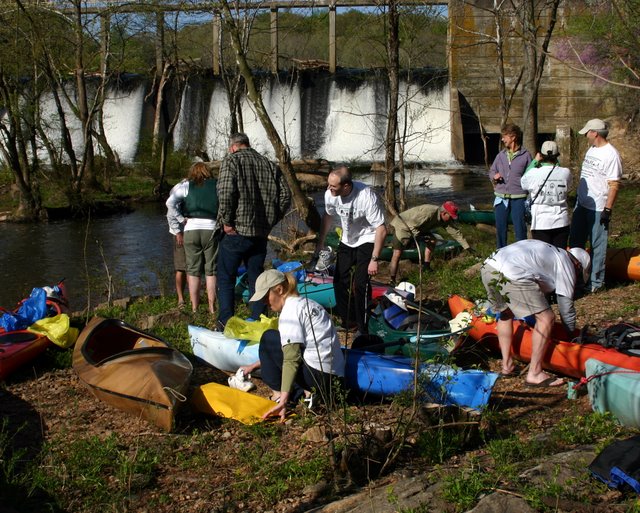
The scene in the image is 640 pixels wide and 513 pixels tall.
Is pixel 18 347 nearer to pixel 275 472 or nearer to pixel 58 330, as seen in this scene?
pixel 58 330

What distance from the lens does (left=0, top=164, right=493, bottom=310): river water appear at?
11.1m

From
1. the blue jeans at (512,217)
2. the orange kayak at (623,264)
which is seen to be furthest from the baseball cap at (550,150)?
the orange kayak at (623,264)

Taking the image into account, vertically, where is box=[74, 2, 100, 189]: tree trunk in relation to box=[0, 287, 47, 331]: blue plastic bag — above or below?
above

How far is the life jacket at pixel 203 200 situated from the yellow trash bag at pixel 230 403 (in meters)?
2.44

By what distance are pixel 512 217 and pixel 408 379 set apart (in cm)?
364

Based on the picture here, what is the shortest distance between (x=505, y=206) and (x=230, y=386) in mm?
3889

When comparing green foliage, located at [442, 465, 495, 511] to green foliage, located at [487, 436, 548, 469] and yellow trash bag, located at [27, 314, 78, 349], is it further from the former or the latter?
yellow trash bag, located at [27, 314, 78, 349]

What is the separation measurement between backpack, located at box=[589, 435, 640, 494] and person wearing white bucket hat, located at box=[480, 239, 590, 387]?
1424 millimetres

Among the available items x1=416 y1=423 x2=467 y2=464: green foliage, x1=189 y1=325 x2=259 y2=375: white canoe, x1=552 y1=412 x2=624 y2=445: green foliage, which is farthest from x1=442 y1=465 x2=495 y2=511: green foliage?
x1=189 y1=325 x2=259 y2=375: white canoe

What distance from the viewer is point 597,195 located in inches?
296

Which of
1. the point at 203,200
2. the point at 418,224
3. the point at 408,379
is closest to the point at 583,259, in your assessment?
the point at 408,379

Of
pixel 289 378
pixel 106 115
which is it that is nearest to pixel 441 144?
pixel 106 115

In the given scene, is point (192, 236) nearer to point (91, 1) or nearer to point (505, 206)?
point (505, 206)

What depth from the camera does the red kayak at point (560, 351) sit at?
5.47 metres
